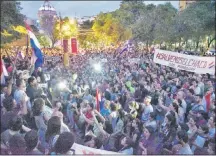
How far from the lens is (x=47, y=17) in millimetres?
19547

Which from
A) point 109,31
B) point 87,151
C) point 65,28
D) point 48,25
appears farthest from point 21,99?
point 109,31

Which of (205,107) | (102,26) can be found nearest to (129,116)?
(205,107)

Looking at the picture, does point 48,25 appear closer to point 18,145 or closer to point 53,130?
point 53,130

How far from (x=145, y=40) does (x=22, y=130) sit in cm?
2180

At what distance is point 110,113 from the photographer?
693 centimetres

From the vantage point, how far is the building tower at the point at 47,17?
16853 millimetres

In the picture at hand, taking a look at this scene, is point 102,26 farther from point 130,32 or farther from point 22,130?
point 22,130

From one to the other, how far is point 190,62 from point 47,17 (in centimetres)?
1191

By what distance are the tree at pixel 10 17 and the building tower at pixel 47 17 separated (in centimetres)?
132

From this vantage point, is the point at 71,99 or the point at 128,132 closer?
the point at 128,132

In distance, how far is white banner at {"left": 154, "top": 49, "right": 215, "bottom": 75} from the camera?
356 inches

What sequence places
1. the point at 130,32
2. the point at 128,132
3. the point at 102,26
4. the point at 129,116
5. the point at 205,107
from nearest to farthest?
the point at 128,132 < the point at 129,116 < the point at 205,107 < the point at 130,32 < the point at 102,26

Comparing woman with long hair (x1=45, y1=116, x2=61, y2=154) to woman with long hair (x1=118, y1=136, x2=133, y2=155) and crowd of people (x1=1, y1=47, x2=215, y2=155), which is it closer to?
crowd of people (x1=1, y1=47, x2=215, y2=155)

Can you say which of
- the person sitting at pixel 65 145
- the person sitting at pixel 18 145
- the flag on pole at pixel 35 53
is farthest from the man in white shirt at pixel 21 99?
the person sitting at pixel 65 145
